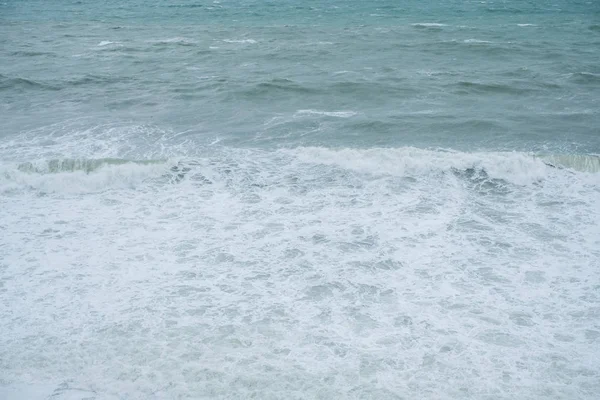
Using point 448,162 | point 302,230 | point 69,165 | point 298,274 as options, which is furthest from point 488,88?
point 69,165

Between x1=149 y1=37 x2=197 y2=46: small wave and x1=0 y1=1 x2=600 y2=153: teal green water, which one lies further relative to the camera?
x1=149 y1=37 x2=197 y2=46: small wave

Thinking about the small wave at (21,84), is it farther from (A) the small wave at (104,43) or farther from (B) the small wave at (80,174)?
(B) the small wave at (80,174)

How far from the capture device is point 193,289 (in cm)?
987

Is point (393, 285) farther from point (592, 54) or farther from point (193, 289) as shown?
point (592, 54)

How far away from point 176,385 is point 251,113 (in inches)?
472

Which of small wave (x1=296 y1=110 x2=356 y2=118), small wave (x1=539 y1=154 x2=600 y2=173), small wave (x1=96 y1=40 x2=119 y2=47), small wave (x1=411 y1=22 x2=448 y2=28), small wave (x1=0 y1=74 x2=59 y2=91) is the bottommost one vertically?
small wave (x1=539 y1=154 x2=600 y2=173)

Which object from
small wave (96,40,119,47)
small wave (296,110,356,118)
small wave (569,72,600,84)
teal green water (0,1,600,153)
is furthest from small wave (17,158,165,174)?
small wave (96,40,119,47)

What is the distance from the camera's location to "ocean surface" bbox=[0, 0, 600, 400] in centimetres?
819

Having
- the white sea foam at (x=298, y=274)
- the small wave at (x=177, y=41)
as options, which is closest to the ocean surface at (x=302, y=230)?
the white sea foam at (x=298, y=274)

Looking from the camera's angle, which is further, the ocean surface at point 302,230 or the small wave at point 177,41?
the small wave at point 177,41

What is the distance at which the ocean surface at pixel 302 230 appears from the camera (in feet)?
26.9

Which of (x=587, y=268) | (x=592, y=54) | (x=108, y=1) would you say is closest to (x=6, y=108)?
(x=587, y=268)

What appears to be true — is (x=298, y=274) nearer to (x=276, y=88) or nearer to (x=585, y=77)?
(x=276, y=88)

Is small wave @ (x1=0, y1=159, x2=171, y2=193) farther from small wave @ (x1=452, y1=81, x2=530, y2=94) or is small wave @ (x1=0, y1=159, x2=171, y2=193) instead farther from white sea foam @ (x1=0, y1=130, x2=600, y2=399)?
small wave @ (x1=452, y1=81, x2=530, y2=94)
